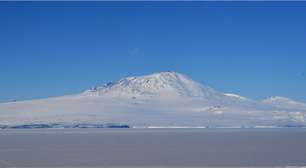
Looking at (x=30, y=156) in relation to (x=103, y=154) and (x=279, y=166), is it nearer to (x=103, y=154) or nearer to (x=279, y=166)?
(x=103, y=154)

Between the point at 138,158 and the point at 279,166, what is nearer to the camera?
the point at 279,166

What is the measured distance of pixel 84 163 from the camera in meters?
42.1

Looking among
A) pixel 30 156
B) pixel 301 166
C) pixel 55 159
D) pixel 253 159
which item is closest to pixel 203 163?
pixel 253 159

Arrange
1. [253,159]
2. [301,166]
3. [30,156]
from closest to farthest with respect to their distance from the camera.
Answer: [301,166]
[253,159]
[30,156]

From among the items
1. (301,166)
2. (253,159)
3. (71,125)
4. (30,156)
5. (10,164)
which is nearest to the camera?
(301,166)

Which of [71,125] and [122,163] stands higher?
[71,125]

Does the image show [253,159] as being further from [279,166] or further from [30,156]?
[30,156]

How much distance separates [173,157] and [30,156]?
11.4 meters

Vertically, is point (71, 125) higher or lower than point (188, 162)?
higher

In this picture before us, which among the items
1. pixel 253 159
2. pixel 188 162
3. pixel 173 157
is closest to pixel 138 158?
pixel 173 157

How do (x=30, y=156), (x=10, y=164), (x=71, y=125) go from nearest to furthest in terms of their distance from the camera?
(x=10, y=164) → (x=30, y=156) → (x=71, y=125)

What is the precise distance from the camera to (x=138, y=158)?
154 ft

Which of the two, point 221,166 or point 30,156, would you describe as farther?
point 30,156

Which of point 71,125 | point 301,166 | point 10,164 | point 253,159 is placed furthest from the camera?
point 71,125
